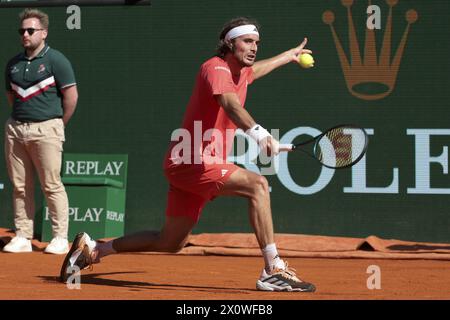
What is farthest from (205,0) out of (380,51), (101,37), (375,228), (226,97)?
(226,97)

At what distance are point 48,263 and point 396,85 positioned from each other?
3303 mm

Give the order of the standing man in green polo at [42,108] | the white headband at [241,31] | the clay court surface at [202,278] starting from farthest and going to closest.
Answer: the standing man in green polo at [42,108], the white headband at [241,31], the clay court surface at [202,278]

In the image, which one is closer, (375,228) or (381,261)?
(381,261)

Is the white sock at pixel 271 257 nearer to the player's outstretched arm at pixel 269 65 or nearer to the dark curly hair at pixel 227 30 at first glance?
the dark curly hair at pixel 227 30

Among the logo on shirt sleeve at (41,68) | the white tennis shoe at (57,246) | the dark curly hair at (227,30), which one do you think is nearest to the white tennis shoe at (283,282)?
the dark curly hair at (227,30)

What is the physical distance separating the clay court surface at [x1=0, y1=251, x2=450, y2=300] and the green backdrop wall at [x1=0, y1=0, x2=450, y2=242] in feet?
2.63

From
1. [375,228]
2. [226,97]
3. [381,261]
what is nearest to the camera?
[226,97]

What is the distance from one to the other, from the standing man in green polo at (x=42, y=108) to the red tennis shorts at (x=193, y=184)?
2.37 metres

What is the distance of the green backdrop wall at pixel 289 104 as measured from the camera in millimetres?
8344

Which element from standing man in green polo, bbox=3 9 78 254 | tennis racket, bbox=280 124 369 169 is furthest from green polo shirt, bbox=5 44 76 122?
tennis racket, bbox=280 124 369 169

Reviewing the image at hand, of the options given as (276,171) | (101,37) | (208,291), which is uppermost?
(101,37)

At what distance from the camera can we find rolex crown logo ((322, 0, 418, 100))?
841cm

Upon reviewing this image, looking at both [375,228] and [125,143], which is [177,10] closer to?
[125,143]

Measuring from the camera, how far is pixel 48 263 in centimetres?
694
